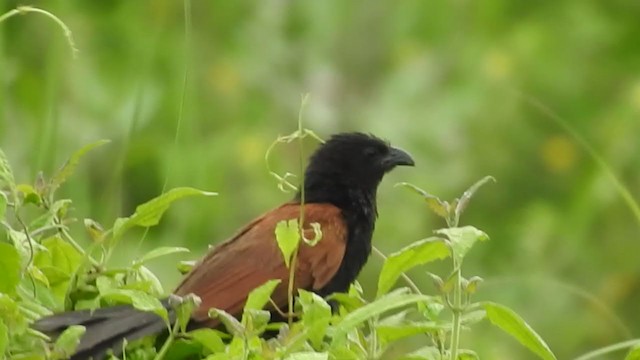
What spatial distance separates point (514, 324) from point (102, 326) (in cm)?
47

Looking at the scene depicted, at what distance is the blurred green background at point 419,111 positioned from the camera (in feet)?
16.1

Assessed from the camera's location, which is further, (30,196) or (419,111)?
(419,111)

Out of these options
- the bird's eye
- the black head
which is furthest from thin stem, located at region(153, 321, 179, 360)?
the bird's eye

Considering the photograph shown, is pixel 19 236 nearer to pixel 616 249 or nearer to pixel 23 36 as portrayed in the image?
pixel 23 36

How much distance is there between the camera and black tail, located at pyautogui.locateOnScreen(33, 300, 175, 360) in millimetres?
1591

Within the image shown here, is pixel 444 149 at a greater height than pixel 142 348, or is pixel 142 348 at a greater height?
pixel 142 348

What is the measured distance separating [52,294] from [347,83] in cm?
440

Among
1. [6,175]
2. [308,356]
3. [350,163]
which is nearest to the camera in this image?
[308,356]

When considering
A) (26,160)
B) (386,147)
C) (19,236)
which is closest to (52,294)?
(19,236)

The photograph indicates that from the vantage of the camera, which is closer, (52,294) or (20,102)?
(52,294)

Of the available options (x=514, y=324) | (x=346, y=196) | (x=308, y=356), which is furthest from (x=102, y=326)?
(x=346, y=196)

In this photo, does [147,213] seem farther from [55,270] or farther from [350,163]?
[350,163]

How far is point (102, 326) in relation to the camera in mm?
1677

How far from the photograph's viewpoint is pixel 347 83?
605 centimetres
